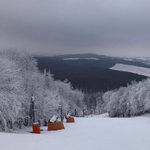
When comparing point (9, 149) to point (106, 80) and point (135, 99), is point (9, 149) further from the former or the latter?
point (106, 80)

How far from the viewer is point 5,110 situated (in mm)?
14453

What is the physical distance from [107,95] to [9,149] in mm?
75198

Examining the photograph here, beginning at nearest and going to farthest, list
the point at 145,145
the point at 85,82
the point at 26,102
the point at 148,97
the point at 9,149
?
the point at 9,149
the point at 145,145
the point at 26,102
the point at 148,97
the point at 85,82

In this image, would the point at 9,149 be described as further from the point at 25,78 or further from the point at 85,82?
the point at 85,82

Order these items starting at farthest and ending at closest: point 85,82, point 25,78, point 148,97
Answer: point 85,82 < point 148,97 < point 25,78

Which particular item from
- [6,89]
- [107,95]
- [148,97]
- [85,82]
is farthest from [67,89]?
[85,82]

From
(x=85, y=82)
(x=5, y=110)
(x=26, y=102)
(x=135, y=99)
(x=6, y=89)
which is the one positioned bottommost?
(x=85, y=82)

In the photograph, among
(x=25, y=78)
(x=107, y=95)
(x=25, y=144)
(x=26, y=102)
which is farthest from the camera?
(x=107, y=95)

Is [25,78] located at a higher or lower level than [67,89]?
higher

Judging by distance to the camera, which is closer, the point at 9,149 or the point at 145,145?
the point at 9,149

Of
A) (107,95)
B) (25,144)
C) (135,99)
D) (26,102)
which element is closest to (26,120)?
(26,102)

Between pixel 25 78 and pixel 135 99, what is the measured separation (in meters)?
30.2

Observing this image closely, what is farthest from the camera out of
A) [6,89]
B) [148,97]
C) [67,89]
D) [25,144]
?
→ [67,89]

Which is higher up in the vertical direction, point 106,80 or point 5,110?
point 5,110
